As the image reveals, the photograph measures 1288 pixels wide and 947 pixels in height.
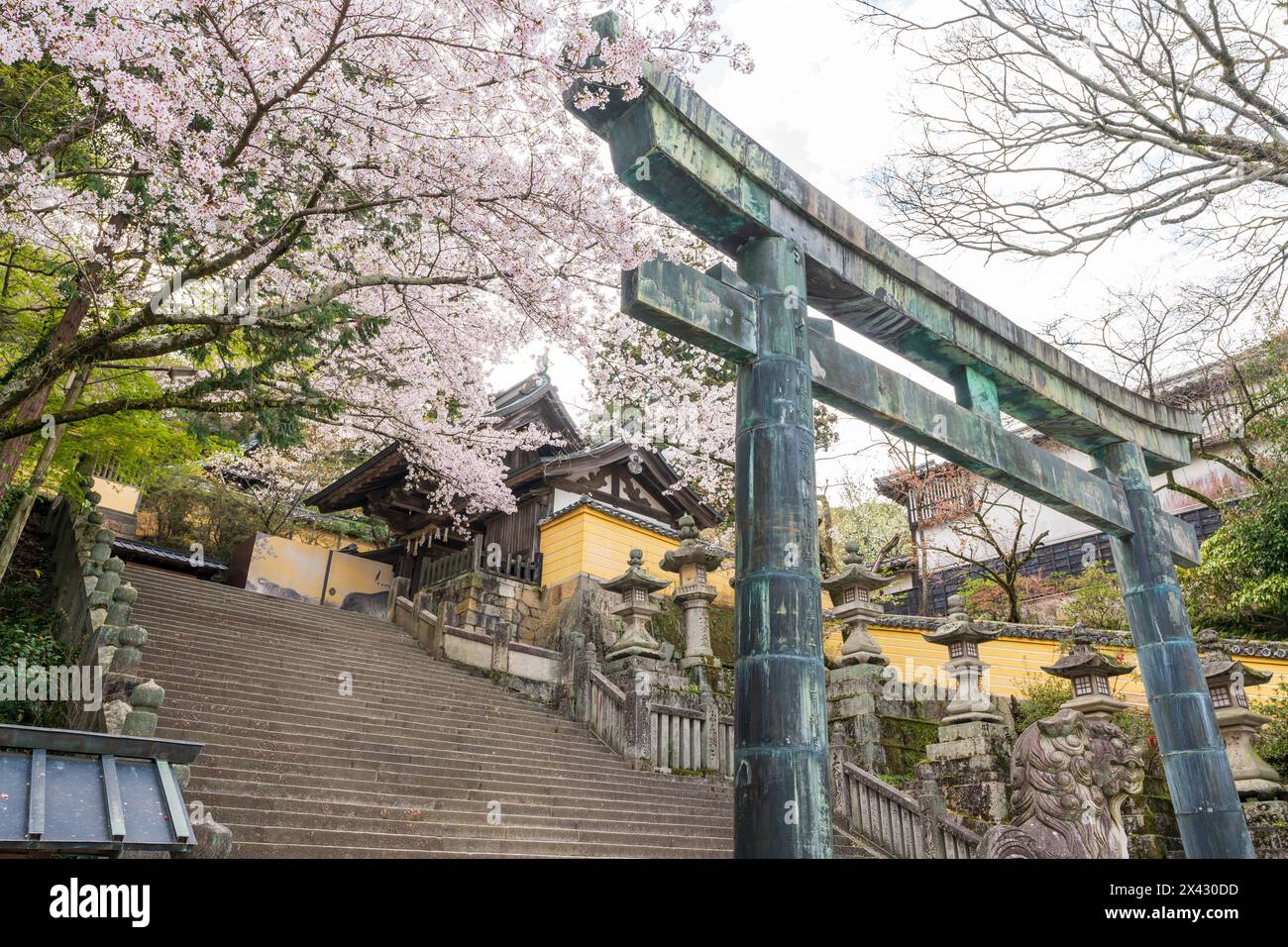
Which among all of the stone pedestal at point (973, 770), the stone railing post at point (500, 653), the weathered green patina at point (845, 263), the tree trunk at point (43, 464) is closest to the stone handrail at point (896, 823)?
the stone pedestal at point (973, 770)

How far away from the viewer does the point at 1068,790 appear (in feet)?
27.2

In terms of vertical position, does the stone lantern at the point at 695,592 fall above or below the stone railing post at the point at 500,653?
above

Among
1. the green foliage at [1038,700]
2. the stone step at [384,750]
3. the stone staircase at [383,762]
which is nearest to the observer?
the stone staircase at [383,762]

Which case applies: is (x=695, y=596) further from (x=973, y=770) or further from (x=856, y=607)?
(x=973, y=770)

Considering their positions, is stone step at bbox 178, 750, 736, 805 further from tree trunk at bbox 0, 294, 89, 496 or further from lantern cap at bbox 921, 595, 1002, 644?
lantern cap at bbox 921, 595, 1002, 644

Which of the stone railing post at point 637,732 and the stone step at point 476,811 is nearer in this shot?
the stone step at point 476,811

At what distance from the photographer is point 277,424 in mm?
8516

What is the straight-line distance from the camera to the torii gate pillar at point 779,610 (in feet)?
10.4

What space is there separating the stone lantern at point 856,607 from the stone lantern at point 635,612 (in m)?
3.43

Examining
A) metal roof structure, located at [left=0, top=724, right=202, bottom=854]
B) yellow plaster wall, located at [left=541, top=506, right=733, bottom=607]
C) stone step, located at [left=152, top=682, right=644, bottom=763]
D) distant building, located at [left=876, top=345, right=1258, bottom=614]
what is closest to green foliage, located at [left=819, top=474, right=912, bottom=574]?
distant building, located at [left=876, top=345, right=1258, bottom=614]

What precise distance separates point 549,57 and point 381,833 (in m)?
7.35

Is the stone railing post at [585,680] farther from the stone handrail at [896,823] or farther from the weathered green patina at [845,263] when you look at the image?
the weathered green patina at [845,263]

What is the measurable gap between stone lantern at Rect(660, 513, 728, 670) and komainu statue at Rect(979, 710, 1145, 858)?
23.6 feet
